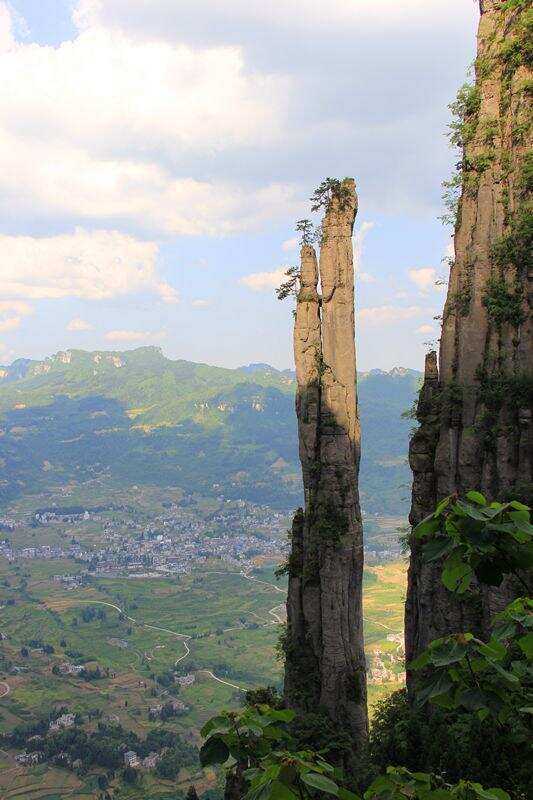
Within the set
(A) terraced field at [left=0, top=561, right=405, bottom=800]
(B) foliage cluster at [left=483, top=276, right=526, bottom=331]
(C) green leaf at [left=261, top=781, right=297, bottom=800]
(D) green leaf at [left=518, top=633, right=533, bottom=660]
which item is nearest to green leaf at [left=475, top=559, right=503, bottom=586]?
(D) green leaf at [left=518, top=633, right=533, bottom=660]

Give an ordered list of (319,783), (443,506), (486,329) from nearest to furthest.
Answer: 1. (319,783)
2. (443,506)
3. (486,329)

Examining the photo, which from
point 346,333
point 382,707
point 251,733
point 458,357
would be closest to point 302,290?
point 346,333

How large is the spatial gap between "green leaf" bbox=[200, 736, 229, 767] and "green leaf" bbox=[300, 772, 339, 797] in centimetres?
138

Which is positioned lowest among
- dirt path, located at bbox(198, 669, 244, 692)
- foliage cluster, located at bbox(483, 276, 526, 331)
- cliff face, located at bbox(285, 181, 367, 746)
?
dirt path, located at bbox(198, 669, 244, 692)

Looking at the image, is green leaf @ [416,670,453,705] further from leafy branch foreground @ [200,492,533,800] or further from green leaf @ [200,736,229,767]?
green leaf @ [200,736,229,767]

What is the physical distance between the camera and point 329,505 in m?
40.4

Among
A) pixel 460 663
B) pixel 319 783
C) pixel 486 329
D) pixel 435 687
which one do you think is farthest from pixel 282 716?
pixel 486 329

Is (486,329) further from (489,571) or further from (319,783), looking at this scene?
(319,783)

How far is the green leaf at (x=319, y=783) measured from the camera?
15.0 ft

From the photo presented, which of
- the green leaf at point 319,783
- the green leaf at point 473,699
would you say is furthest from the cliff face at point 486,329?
the green leaf at point 319,783

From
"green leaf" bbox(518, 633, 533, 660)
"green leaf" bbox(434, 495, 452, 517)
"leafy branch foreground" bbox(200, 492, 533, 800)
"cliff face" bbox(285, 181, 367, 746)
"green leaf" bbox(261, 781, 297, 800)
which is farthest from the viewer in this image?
"cliff face" bbox(285, 181, 367, 746)

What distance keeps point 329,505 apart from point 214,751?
115ft

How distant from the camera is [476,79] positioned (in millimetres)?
33969

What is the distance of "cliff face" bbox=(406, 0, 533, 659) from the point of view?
97.4ft
